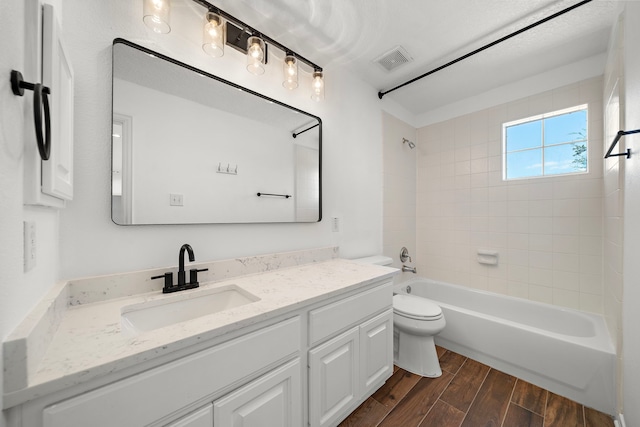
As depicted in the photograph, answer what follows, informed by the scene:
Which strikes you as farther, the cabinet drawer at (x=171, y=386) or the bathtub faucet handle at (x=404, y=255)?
the bathtub faucet handle at (x=404, y=255)

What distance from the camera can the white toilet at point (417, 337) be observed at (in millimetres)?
1765

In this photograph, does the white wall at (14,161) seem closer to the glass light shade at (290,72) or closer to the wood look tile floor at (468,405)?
the glass light shade at (290,72)

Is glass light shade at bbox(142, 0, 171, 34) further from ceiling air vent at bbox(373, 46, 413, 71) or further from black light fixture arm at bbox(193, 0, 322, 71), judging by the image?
ceiling air vent at bbox(373, 46, 413, 71)

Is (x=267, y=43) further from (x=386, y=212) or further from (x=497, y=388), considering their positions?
(x=497, y=388)

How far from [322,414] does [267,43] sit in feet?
7.12

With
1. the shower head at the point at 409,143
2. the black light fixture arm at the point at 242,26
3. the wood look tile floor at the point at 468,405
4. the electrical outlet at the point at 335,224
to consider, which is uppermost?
the black light fixture arm at the point at 242,26

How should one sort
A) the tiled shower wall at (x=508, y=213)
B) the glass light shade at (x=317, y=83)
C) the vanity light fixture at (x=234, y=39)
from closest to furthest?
1. the vanity light fixture at (x=234, y=39)
2. the glass light shade at (x=317, y=83)
3. the tiled shower wall at (x=508, y=213)

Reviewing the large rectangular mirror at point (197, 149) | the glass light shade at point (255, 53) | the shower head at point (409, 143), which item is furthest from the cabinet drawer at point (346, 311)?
the shower head at point (409, 143)

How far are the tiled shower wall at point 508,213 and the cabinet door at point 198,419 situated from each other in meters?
2.69

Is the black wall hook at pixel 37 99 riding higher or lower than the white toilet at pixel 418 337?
higher

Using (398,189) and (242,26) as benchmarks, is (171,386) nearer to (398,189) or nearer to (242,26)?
(242,26)

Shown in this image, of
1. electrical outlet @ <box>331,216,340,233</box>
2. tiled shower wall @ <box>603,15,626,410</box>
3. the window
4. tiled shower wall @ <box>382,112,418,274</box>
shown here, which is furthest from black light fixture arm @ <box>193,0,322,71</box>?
the window

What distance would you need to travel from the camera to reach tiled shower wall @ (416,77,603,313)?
1949mm

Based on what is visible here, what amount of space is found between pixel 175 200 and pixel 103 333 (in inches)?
25.9
